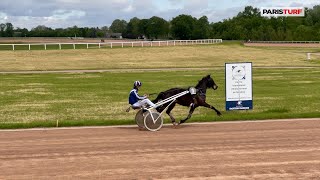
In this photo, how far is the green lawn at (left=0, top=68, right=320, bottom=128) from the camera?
15930 mm

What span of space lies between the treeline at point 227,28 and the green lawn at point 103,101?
3805 inches

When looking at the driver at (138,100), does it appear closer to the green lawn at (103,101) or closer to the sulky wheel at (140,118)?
the sulky wheel at (140,118)

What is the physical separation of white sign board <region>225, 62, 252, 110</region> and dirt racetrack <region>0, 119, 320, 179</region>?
9.50 ft

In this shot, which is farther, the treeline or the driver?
the treeline

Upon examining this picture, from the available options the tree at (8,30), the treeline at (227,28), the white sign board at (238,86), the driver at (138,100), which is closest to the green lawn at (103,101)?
the white sign board at (238,86)

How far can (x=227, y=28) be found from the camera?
6260 inches

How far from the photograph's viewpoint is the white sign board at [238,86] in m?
17.0

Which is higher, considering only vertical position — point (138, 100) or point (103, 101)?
point (138, 100)

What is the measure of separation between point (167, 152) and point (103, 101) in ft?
36.1

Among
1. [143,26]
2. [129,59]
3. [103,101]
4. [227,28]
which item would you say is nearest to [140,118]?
[103,101]

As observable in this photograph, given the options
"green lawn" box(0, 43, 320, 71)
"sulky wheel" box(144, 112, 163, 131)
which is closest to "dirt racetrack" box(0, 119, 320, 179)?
"sulky wheel" box(144, 112, 163, 131)

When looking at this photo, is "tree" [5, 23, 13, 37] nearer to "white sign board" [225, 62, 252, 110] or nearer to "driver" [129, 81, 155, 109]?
"white sign board" [225, 62, 252, 110]

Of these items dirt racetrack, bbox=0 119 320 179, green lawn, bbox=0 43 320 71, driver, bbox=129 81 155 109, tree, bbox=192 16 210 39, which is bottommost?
dirt racetrack, bbox=0 119 320 179

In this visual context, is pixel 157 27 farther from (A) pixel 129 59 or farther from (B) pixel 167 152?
(B) pixel 167 152
